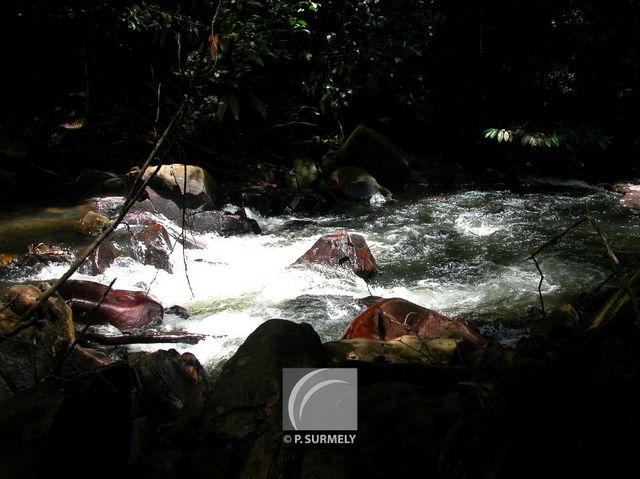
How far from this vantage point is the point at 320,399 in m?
2.14

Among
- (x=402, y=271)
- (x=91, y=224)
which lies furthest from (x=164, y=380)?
(x=91, y=224)

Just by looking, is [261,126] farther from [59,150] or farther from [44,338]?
[44,338]

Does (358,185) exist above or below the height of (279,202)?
above

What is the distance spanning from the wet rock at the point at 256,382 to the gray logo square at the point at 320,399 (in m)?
0.06

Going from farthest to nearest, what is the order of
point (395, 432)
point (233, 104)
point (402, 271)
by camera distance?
point (233, 104) → point (402, 271) → point (395, 432)

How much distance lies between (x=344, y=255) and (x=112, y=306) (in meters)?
2.58

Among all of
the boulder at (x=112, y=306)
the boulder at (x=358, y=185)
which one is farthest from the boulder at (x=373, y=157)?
the boulder at (x=112, y=306)

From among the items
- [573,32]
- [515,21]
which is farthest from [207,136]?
[573,32]

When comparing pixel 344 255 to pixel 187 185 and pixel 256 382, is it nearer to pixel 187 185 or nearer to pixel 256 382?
pixel 256 382

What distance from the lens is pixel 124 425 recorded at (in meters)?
1.74

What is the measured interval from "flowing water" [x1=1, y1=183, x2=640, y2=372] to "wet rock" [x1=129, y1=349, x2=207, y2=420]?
581mm

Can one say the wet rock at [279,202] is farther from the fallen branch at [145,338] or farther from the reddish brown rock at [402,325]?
the reddish brown rock at [402,325]

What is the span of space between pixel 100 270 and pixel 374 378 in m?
4.27

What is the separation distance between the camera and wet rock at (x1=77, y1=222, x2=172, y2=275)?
218 inches
